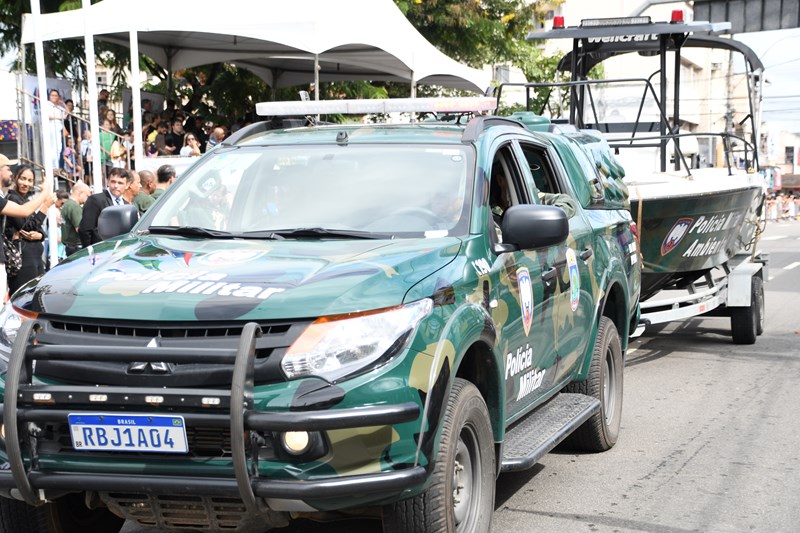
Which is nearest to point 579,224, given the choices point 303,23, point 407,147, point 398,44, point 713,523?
point 407,147

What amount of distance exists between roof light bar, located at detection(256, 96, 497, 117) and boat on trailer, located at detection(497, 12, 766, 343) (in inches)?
77.2

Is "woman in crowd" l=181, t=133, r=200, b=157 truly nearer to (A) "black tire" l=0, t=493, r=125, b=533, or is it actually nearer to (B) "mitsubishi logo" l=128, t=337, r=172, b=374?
(A) "black tire" l=0, t=493, r=125, b=533

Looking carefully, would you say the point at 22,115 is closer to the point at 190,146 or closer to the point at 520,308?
the point at 190,146

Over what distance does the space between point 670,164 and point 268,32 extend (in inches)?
225

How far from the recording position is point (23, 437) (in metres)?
3.84

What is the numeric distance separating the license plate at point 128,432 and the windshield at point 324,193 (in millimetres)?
1359

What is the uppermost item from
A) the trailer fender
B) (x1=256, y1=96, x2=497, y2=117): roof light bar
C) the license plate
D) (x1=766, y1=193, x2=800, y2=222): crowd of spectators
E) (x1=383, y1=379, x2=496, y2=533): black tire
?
(x1=256, y1=96, x2=497, y2=117): roof light bar

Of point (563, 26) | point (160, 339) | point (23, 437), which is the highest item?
point (563, 26)

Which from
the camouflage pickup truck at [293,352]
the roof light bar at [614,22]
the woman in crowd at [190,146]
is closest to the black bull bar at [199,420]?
the camouflage pickup truck at [293,352]

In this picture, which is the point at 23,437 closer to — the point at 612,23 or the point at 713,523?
the point at 713,523

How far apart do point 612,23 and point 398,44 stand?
442 cm

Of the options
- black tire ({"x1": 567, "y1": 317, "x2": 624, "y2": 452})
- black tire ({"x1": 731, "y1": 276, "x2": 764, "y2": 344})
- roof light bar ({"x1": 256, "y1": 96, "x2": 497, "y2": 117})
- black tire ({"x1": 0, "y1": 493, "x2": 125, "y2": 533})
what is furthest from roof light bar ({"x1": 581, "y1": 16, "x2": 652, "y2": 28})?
black tire ({"x1": 0, "y1": 493, "x2": 125, "y2": 533})

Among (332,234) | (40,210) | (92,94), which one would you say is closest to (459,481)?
(332,234)

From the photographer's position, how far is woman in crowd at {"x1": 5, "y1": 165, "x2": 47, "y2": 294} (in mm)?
9586
